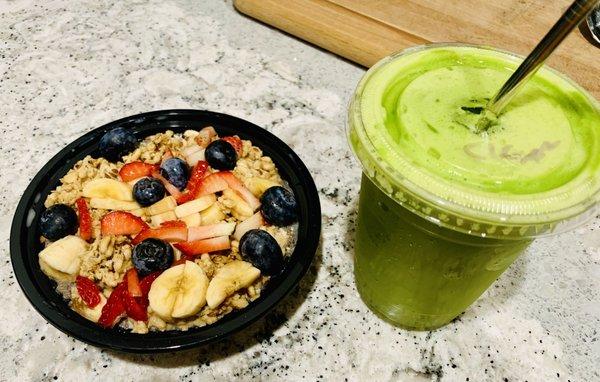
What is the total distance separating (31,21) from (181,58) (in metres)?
0.55

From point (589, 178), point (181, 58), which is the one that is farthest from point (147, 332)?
point (181, 58)

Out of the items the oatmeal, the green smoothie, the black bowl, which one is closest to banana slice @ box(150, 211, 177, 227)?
the oatmeal

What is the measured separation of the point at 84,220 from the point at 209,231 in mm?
257

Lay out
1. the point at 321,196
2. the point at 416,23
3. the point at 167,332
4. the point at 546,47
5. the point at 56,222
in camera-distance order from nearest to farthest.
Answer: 1. the point at 546,47
2. the point at 167,332
3. the point at 56,222
4. the point at 321,196
5. the point at 416,23

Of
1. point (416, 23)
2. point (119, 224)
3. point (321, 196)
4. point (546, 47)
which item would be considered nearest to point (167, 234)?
point (119, 224)

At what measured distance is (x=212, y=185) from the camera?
0.99 m

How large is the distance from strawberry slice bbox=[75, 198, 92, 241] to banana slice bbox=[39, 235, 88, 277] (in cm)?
3

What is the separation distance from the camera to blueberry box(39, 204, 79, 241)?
90cm

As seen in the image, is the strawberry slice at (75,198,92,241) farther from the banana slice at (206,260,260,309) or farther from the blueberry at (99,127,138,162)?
the banana slice at (206,260,260,309)

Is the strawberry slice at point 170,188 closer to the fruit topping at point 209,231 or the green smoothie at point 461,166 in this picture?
the fruit topping at point 209,231

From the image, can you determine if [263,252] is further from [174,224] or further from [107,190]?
[107,190]

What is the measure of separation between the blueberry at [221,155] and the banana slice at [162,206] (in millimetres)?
117

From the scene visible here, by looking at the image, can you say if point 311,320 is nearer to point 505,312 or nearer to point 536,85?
point 505,312

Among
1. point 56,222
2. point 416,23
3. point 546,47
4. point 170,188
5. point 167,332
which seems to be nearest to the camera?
point 546,47
